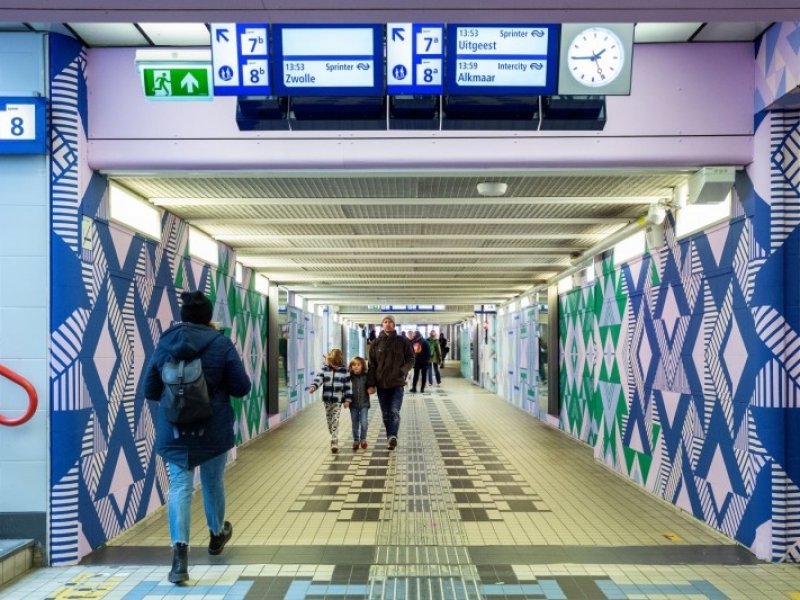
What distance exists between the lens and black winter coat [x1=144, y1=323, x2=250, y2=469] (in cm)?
→ 439

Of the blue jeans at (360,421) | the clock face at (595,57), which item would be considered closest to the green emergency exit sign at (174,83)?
the clock face at (595,57)

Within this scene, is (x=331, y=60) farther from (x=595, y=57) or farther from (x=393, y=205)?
(x=393, y=205)

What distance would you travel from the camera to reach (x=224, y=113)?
511cm

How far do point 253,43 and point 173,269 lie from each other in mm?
3309

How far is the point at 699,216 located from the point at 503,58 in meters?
2.58

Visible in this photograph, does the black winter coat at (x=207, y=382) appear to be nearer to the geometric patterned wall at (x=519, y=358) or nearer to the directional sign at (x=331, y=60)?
the directional sign at (x=331, y=60)

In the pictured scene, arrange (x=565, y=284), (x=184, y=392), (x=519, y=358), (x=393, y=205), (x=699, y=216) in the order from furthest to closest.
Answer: (x=519, y=358), (x=565, y=284), (x=393, y=205), (x=699, y=216), (x=184, y=392)

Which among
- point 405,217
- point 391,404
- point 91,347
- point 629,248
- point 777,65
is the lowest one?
point 391,404

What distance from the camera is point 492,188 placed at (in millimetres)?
6074

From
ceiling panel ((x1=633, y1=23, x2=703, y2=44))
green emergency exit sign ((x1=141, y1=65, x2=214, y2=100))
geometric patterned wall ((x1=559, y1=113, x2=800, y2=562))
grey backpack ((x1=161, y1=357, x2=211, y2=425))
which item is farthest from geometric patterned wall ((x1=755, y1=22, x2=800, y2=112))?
grey backpack ((x1=161, y1=357, x2=211, y2=425))

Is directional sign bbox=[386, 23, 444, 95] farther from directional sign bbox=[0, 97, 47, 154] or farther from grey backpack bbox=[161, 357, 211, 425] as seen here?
directional sign bbox=[0, 97, 47, 154]

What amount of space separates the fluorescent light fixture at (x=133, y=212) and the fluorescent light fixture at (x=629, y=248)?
4463 millimetres

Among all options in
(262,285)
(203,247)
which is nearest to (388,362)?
(203,247)

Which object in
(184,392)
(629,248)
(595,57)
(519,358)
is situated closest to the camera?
(595,57)
